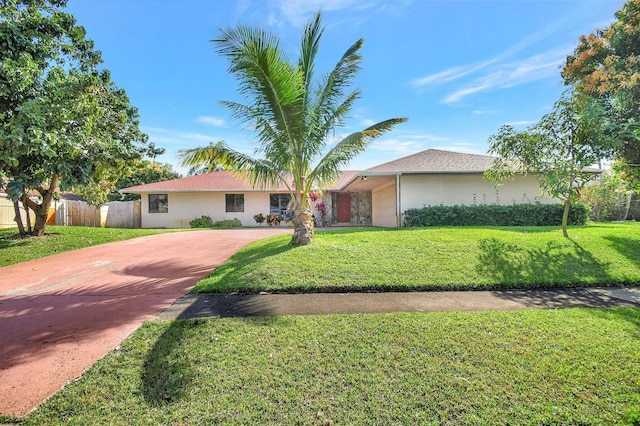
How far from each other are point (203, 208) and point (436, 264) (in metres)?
18.5

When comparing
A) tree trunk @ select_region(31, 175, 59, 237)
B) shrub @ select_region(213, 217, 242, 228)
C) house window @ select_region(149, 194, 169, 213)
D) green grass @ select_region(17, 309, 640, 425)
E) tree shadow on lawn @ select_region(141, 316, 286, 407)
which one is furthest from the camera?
house window @ select_region(149, 194, 169, 213)

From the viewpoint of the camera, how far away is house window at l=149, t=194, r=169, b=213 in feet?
71.3

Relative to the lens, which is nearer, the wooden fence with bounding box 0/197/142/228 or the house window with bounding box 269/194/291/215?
the wooden fence with bounding box 0/197/142/228

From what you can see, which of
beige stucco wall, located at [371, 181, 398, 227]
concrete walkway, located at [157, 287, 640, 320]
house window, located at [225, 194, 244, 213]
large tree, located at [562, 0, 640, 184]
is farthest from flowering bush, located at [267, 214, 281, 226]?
large tree, located at [562, 0, 640, 184]

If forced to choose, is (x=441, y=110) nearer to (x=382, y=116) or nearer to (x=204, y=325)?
(x=382, y=116)

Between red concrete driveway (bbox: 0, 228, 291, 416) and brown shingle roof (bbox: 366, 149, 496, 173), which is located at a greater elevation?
brown shingle roof (bbox: 366, 149, 496, 173)

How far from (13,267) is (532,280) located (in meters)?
13.5

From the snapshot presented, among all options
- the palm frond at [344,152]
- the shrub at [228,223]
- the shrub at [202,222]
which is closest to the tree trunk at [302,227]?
the palm frond at [344,152]

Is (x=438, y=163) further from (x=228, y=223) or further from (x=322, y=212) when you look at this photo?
(x=228, y=223)

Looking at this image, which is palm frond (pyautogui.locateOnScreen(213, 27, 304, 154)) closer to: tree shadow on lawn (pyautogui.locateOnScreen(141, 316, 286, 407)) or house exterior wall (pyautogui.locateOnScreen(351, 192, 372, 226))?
tree shadow on lawn (pyautogui.locateOnScreen(141, 316, 286, 407))

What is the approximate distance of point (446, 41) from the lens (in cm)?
1004

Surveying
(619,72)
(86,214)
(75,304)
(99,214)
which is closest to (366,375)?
(75,304)

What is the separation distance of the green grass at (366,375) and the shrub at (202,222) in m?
17.5

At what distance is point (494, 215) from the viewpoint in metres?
13.9
